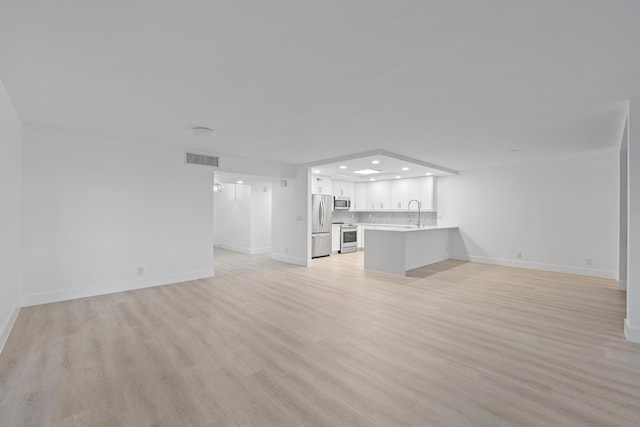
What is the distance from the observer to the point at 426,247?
6.94 m

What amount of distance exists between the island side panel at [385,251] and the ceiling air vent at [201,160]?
3630mm

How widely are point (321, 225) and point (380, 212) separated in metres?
2.74

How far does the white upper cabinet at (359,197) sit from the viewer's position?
980cm

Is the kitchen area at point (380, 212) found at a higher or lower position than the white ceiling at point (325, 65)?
lower

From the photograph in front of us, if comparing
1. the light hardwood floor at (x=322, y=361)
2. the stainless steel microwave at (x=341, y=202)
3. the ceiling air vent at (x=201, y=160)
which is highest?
the ceiling air vent at (x=201, y=160)

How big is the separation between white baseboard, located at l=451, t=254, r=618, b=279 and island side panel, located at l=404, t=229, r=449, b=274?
0.61 meters

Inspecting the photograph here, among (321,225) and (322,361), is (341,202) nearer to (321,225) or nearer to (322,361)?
(321,225)

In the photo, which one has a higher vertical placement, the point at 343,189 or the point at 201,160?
the point at 201,160

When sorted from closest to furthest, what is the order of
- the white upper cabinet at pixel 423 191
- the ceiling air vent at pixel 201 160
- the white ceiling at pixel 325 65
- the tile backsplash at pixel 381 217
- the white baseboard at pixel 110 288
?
1. the white ceiling at pixel 325 65
2. the white baseboard at pixel 110 288
3. the ceiling air vent at pixel 201 160
4. the white upper cabinet at pixel 423 191
5. the tile backsplash at pixel 381 217

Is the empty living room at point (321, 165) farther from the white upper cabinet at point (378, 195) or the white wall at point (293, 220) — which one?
the white upper cabinet at point (378, 195)

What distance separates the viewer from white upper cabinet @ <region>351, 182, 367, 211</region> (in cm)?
980

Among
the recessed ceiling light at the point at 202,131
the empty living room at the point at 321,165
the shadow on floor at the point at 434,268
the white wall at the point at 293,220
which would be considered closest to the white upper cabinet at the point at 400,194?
the shadow on floor at the point at 434,268

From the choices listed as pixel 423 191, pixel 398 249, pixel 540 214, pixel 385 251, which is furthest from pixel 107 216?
pixel 540 214

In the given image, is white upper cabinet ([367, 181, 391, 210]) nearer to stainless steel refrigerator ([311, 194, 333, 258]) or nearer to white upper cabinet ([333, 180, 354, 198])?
white upper cabinet ([333, 180, 354, 198])
